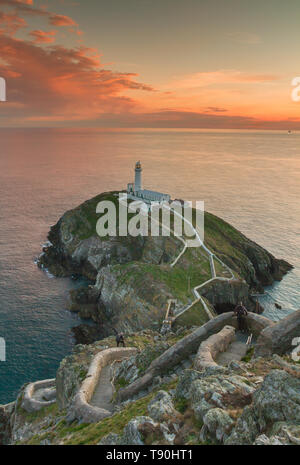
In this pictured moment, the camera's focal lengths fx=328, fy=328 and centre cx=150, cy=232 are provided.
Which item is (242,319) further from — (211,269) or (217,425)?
(211,269)

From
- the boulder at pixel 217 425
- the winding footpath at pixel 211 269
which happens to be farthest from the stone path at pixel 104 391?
the winding footpath at pixel 211 269

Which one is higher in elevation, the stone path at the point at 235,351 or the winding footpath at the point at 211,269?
the stone path at the point at 235,351

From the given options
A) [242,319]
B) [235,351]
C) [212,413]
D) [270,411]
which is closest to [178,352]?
[235,351]

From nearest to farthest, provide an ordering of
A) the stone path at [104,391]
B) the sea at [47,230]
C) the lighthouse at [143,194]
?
the stone path at [104,391]
the sea at [47,230]
the lighthouse at [143,194]

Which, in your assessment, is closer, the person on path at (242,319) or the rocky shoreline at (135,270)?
the person on path at (242,319)

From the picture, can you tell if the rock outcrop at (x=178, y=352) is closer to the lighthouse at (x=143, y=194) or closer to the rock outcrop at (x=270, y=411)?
the rock outcrop at (x=270, y=411)

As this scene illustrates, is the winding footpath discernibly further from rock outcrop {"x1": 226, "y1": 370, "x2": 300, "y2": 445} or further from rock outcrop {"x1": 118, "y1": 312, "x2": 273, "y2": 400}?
rock outcrop {"x1": 226, "y1": 370, "x2": 300, "y2": 445}

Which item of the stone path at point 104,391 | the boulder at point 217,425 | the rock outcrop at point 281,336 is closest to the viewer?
the boulder at point 217,425

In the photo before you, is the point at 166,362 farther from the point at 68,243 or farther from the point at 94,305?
the point at 68,243
